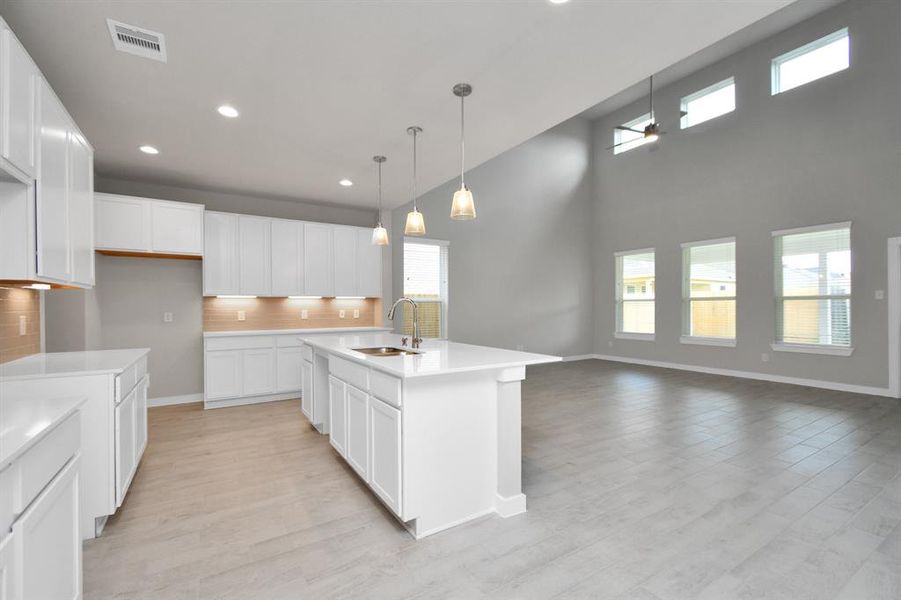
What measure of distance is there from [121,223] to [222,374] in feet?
6.57

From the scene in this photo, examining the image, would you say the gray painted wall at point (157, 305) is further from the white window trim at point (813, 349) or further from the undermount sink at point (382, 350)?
the white window trim at point (813, 349)

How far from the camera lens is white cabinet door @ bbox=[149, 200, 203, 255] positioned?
4613 mm

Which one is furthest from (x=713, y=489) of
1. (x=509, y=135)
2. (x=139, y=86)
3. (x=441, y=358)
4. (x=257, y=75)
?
(x=139, y=86)

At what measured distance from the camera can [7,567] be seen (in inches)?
40.5

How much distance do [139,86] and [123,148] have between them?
4.73 feet

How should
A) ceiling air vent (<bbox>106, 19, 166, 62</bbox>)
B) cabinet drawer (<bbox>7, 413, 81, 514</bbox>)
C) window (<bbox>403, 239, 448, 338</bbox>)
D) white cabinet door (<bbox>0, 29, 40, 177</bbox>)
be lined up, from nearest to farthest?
cabinet drawer (<bbox>7, 413, 81, 514</bbox>) → white cabinet door (<bbox>0, 29, 40, 177</bbox>) → ceiling air vent (<bbox>106, 19, 166, 62</bbox>) → window (<bbox>403, 239, 448, 338</bbox>)

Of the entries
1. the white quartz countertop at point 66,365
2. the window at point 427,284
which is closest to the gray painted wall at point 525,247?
the window at point 427,284

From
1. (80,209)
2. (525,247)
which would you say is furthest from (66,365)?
(525,247)

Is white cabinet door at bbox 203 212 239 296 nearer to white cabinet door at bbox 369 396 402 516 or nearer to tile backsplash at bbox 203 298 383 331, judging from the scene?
tile backsplash at bbox 203 298 383 331

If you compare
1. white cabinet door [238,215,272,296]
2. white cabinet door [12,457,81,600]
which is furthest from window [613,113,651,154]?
white cabinet door [12,457,81,600]

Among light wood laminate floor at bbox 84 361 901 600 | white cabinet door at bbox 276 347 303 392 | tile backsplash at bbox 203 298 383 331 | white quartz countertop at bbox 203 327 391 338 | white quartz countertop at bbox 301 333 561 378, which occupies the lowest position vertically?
light wood laminate floor at bbox 84 361 901 600

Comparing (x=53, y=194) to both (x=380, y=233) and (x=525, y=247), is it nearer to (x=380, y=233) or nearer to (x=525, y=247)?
(x=380, y=233)

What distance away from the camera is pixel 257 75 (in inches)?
107

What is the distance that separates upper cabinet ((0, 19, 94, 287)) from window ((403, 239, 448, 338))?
4.58 meters
